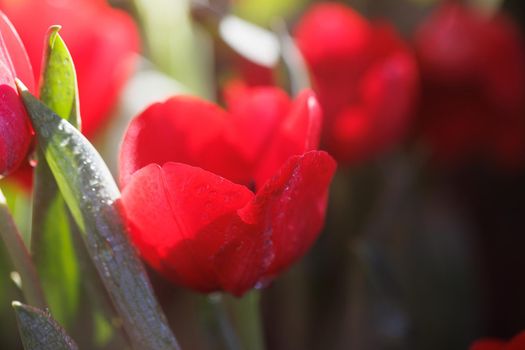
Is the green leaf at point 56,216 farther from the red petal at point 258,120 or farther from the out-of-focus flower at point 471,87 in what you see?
the out-of-focus flower at point 471,87

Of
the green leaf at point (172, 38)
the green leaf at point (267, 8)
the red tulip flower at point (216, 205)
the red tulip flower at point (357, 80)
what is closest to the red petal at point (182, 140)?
the red tulip flower at point (216, 205)

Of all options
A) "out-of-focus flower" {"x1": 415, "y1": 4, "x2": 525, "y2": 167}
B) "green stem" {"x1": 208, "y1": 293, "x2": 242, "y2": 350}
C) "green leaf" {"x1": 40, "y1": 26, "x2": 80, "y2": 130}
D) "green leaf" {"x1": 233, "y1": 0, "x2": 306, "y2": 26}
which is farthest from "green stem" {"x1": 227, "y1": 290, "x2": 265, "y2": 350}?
"green leaf" {"x1": 233, "y1": 0, "x2": 306, "y2": 26}

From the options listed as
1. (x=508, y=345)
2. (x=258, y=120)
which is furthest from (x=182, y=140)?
(x=508, y=345)

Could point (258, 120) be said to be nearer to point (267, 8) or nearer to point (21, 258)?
point (21, 258)

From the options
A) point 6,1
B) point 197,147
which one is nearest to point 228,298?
point 197,147

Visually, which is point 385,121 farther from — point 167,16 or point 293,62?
point 167,16
